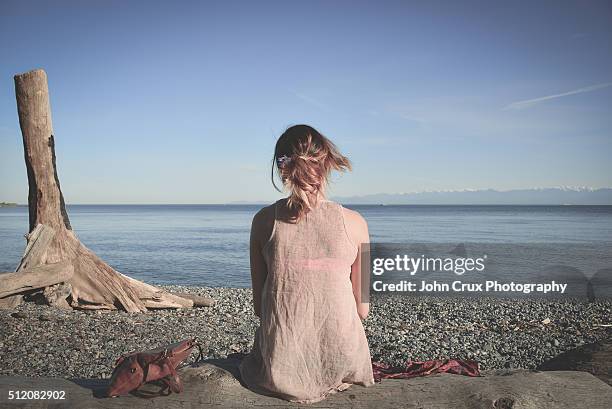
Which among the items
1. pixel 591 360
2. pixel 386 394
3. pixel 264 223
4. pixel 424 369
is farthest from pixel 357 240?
pixel 591 360

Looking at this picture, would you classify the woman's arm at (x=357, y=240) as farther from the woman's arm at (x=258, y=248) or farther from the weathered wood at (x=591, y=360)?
the weathered wood at (x=591, y=360)

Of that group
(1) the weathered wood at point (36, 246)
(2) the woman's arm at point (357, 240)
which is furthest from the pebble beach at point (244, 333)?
(2) the woman's arm at point (357, 240)

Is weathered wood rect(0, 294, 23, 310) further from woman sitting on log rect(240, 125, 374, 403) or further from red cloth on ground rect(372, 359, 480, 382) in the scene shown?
red cloth on ground rect(372, 359, 480, 382)

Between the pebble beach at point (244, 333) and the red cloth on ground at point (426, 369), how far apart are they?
3.54 meters

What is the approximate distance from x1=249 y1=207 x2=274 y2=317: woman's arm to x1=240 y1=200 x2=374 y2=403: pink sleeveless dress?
0.06 meters

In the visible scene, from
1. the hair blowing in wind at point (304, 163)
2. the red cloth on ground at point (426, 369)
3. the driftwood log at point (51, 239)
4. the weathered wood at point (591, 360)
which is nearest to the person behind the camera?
the hair blowing in wind at point (304, 163)

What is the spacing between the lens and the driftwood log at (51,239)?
9906 millimetres

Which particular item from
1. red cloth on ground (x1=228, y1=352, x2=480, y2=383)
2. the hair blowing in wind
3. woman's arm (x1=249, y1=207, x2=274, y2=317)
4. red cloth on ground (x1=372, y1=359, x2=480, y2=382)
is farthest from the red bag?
red cloth on ground (x1=372, y1=359, x2=480, y2=382)

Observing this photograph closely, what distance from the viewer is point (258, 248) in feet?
10.7

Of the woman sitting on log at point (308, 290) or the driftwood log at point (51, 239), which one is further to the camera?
the driftwood log at point (51, 239)

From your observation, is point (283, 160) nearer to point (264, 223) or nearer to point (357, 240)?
point (264, 223)

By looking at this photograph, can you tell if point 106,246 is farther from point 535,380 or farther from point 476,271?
point 535,380

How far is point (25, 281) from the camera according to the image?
955cm

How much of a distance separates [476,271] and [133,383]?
63.0 feet
